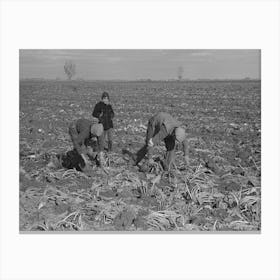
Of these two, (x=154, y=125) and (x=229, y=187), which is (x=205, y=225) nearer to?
(x=229, y=187)

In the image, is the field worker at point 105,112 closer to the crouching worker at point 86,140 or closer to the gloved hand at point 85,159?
the crouching worker at point 86,140

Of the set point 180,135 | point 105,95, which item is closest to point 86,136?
→ point 105,95

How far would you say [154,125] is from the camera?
8492 mm

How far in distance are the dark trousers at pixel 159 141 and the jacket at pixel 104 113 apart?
654mm

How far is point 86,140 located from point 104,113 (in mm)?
845

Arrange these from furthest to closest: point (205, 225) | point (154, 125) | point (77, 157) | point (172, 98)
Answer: point (172, 98) < point (77, 157) < point (154, 125) < point (205, 225)

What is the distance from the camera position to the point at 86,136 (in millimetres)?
8438

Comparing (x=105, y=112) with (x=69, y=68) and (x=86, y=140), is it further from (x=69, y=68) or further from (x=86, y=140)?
(x=69, y=68)

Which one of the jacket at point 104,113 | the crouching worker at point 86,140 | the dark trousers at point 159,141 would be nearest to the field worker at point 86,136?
the crouching worker at point 86,140

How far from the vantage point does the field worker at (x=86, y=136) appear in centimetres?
831
